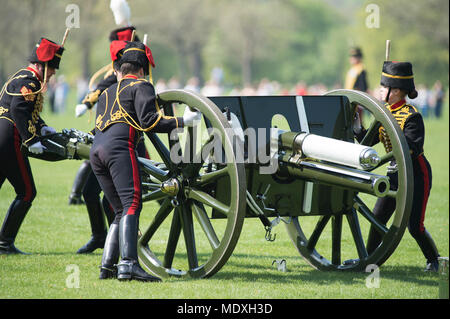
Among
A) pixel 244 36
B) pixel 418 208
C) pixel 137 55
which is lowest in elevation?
pixel 418 208

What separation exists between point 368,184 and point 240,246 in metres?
2.67

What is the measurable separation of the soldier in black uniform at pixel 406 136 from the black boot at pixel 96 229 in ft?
8.17

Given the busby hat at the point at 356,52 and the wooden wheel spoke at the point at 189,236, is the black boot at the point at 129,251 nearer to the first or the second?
the wooden wheel spoke at the point at 189,236

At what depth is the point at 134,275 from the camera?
5625mm

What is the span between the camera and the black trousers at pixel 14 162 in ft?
22.8

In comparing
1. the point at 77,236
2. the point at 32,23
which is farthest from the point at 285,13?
the point at 77,236

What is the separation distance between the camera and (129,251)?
220 inches

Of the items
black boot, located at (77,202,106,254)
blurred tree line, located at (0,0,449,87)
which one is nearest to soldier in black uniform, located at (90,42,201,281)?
black boot, located at (77,202,106,254)

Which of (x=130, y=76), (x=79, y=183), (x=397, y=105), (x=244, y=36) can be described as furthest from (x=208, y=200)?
(x=244, y=36)

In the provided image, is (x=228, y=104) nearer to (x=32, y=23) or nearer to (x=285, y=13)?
(x=32, y=23)

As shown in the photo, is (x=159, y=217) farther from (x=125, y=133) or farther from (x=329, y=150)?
(x=329, y=150)

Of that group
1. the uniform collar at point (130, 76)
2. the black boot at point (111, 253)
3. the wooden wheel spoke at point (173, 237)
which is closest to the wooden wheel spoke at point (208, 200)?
the wooden wheel spoke at point (173, 237)

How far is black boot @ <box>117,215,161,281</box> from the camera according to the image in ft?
18.4

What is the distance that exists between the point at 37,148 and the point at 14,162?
0.42 metres
